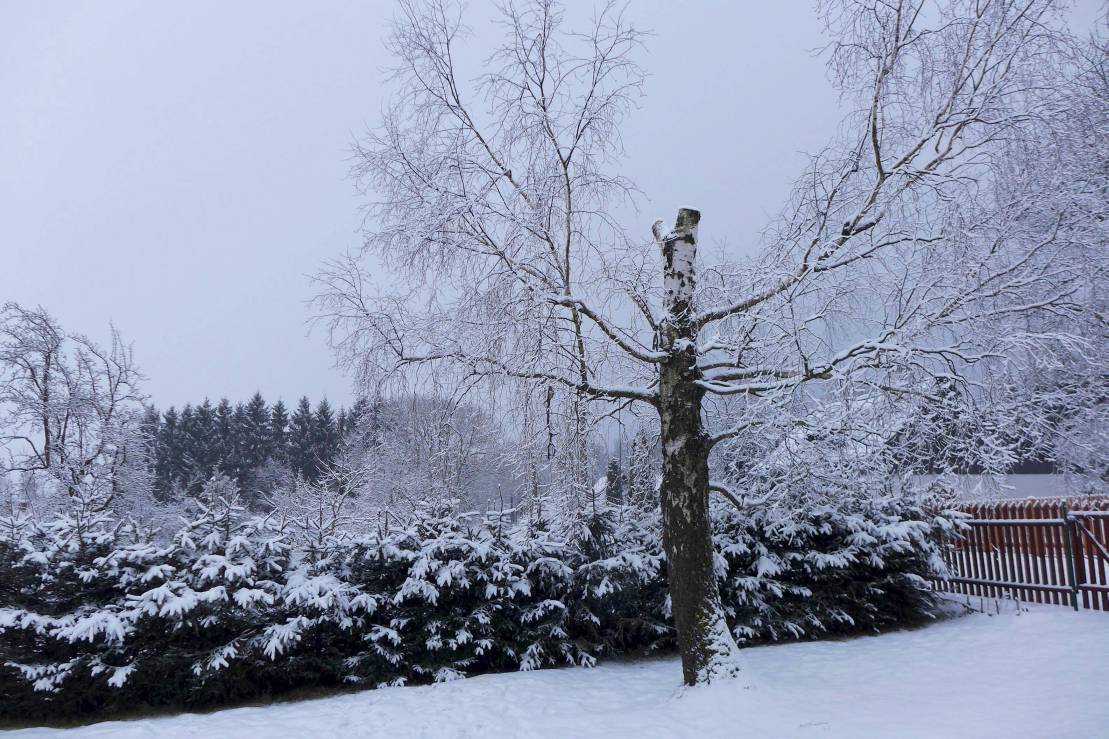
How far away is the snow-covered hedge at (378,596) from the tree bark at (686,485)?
1.54 meters

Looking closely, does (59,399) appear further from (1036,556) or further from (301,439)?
(301,439)

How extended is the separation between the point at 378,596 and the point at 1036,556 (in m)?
8.25

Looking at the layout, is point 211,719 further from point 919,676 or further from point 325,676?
point 919,676

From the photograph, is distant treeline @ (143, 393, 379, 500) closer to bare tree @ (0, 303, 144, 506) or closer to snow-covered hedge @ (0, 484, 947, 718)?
bare tree @ (0, 303, 144, 506)

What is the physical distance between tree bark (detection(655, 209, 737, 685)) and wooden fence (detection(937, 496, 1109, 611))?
4926 mm

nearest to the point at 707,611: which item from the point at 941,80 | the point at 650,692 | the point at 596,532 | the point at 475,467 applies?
the point at 650,692

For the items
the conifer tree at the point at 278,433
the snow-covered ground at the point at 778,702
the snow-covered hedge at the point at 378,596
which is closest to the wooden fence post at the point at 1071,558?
the snow-covered ground at the point at 778,702

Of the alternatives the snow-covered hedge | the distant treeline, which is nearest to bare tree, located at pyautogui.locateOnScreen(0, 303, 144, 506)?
the snow-covered hedge

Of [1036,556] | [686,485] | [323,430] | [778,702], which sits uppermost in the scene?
[323,430]

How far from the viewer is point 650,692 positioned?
6730 millimetres

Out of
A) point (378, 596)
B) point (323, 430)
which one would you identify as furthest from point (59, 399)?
point (323, 430)

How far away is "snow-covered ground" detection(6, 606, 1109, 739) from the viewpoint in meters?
5.21

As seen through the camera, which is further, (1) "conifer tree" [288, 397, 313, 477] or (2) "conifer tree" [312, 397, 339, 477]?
(1) "conifer tree" [288, 397, 313, 477]

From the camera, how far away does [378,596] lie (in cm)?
736
